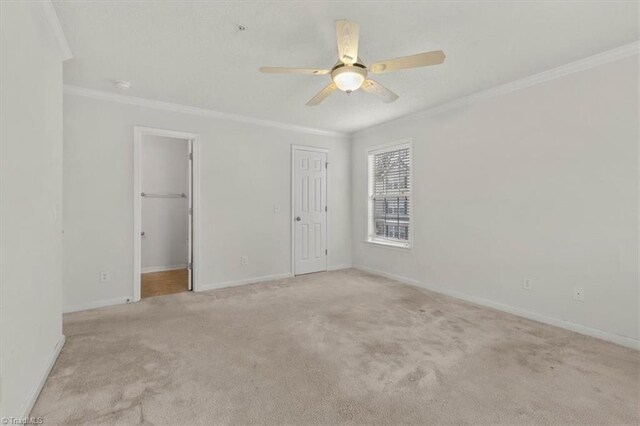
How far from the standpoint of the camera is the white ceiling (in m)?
2.02

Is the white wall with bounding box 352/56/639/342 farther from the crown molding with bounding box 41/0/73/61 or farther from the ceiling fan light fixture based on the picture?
the crown molding with bounding box 41/0/73/61

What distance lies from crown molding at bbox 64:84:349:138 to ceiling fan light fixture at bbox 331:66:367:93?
8.17 feet

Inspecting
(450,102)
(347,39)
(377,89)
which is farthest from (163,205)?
(450,102)

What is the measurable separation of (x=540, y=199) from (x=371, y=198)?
2553 mm

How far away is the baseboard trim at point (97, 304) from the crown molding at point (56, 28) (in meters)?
2.49

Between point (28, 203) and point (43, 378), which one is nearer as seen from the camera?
point (28, 203)

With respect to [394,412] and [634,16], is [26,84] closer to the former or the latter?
[394,412]

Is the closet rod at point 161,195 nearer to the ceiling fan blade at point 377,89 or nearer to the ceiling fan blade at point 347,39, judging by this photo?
the ceiling fan blade at point 377,89

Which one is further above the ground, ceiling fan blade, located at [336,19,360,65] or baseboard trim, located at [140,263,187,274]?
ceiling fan blade, located at [336,19,360,65]

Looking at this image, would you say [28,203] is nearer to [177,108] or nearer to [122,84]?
[122,84]

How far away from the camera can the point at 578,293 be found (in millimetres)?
2807

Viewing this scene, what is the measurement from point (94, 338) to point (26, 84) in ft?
6.67

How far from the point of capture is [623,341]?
8.30 feet

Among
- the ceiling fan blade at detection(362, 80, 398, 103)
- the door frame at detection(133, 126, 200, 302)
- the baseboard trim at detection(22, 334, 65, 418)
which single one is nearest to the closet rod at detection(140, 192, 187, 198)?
the door frame at detection(133, 126, 200, 302)
